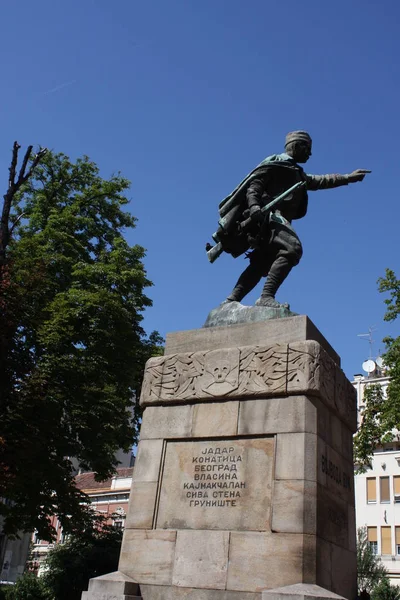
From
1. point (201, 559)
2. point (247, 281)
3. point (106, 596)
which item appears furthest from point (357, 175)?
point (106, 596)

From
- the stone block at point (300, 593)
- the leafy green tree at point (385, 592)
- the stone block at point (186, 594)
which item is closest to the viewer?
the stone block at point (300, 593)

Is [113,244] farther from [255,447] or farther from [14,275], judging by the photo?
[255,447]

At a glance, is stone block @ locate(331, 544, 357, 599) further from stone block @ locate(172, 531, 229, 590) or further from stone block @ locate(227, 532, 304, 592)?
stone block @ locate(172, 531, 229, 590)

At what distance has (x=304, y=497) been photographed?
620 centimetres

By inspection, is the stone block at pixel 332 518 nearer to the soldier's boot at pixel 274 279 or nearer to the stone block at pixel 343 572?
the stone block at pixel 343 572

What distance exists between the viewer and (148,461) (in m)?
7.37

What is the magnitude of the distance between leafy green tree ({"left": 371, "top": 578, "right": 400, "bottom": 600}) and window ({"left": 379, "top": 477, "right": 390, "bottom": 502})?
9.07m

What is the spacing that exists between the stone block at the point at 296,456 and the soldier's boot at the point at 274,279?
2117 mm

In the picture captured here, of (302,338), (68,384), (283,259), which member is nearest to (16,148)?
(68,384)

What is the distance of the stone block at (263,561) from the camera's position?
19.5 ft

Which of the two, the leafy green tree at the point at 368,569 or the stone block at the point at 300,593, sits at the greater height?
the leafy green tree at the point at 368,569

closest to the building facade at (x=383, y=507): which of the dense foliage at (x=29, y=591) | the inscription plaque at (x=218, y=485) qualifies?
the dense foliage at (x=29, y=591)

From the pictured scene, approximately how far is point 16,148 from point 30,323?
17.7 feet

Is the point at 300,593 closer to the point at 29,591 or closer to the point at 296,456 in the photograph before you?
the point at 296,456
